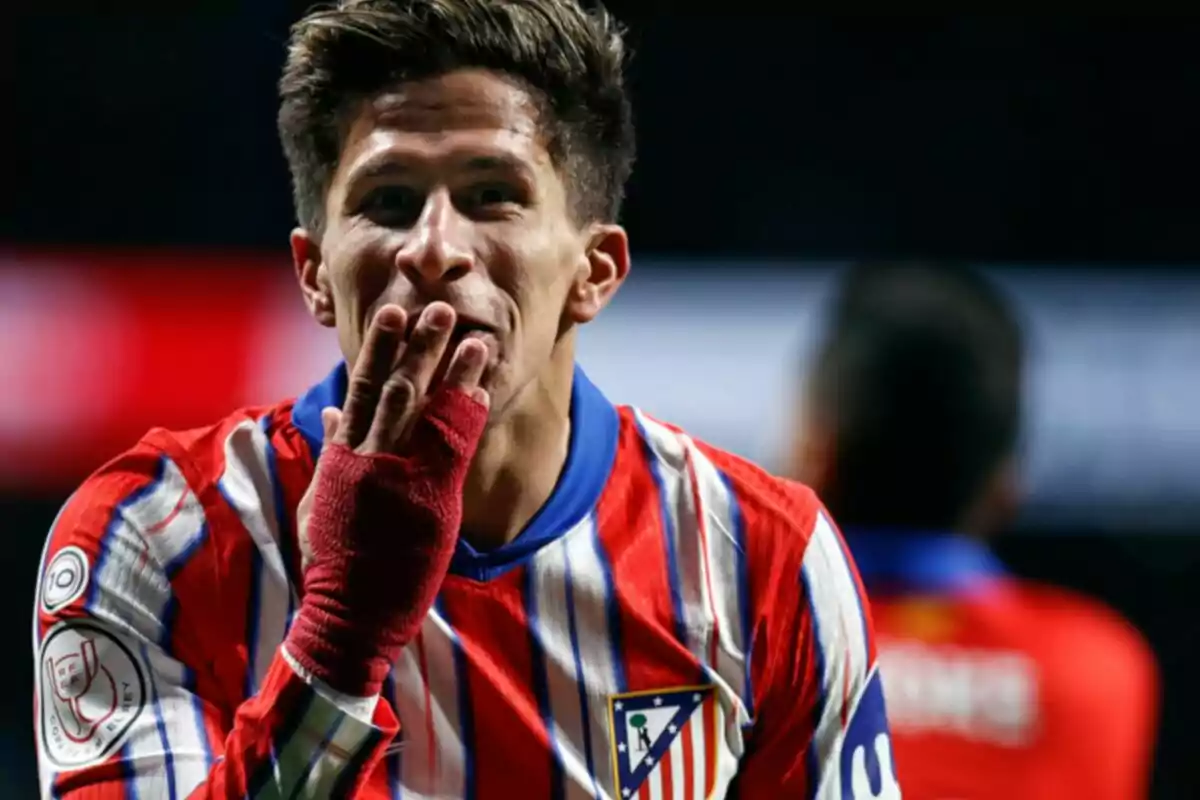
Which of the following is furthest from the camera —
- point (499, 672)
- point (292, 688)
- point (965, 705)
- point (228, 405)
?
point (228, 405)

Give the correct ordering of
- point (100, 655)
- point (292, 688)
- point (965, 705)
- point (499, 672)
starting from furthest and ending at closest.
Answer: point (965, 705), point (499, 672), point (100, 655), point (292, 688)

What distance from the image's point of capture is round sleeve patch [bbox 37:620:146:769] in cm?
138

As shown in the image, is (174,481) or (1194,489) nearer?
(174,481)

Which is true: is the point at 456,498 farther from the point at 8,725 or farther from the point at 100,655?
the point at 8,725

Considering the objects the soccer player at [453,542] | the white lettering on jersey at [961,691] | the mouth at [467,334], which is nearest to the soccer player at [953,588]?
the white lettering on jersey at [961,691]

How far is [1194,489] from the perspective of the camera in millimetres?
3904

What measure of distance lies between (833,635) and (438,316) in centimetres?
49

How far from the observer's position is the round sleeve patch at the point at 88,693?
1.38m

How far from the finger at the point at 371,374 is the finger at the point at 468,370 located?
0.05 m

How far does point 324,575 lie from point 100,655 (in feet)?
0.77

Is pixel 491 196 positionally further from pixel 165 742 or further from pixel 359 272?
pixel 165 742

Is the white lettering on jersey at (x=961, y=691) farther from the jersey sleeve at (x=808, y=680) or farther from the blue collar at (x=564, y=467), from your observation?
the blue collar at (x=564, y=467)

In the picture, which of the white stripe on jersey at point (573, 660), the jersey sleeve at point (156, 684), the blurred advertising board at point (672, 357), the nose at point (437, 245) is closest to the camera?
the jersey sleeve at point (156, 684)

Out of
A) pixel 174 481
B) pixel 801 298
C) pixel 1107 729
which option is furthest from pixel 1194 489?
pixel 174 481
